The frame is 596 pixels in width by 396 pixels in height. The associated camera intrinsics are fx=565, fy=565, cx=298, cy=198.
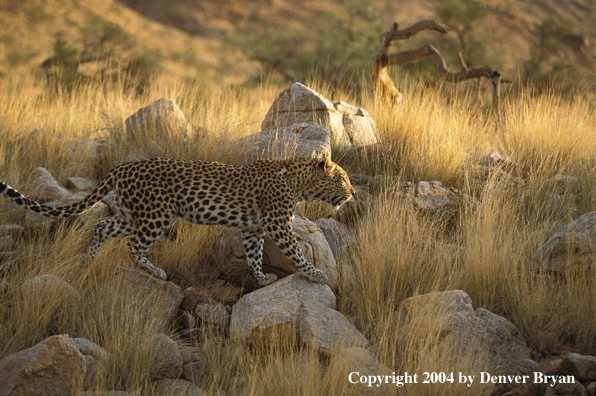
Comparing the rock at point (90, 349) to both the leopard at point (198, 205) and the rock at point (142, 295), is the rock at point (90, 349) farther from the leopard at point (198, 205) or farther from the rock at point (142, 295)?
the leopard at point (198, 205)

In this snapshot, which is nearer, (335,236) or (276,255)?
(276,255)

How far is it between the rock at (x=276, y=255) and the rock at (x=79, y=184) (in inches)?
96.1

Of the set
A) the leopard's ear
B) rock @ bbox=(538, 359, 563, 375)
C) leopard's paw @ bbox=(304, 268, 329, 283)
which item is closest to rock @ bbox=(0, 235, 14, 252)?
leopard's paw @ bbox=(304, 268, 329, 283)

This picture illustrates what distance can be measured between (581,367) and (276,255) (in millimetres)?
3235

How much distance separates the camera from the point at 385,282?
5.98m

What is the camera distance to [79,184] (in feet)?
25.8

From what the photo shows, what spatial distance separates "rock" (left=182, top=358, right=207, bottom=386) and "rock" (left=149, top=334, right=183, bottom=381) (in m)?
0.09

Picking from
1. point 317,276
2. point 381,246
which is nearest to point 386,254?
point 381,246

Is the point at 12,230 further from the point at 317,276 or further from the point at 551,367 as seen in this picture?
the point at 551,367

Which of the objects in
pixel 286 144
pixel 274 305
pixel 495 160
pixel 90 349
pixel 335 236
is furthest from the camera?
pixel 495 160

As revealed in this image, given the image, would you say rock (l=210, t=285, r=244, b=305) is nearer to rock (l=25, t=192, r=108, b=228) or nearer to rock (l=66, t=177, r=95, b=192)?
rock (l=25, t=192, r=108, b=228)

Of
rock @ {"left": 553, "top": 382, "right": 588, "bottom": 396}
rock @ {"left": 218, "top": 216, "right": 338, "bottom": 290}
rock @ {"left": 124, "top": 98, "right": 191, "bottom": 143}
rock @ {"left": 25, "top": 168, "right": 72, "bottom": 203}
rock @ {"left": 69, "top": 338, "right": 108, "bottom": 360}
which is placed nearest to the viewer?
rock @ {"left": 553, "top": 382, "right": 588, "bottom": 396}

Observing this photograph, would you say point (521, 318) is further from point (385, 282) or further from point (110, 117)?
point (110, 117)

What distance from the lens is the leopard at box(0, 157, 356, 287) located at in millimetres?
5703
